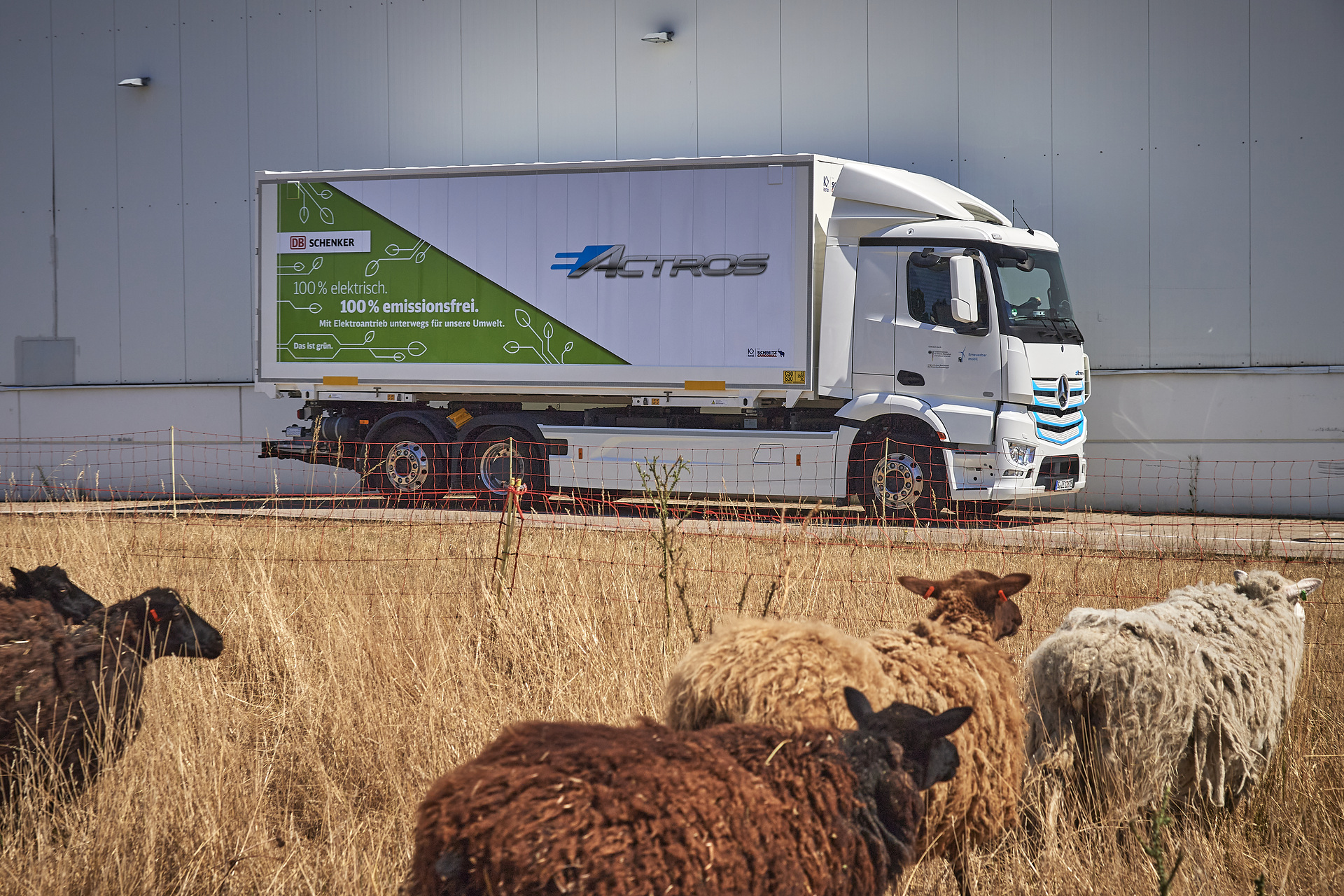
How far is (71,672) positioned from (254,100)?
14755 mm

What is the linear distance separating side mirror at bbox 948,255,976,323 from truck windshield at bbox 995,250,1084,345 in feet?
1.00

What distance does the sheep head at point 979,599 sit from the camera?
364cm

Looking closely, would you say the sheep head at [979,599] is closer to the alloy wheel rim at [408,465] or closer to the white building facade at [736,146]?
the alloy wheel rim at [408,465]

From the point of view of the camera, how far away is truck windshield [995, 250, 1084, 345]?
1065cm

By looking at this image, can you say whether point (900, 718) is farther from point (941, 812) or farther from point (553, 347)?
point (553, 347)

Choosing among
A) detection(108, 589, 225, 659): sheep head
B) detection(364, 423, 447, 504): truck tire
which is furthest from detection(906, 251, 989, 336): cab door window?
detection(108, 589, 225, 659): sheep head

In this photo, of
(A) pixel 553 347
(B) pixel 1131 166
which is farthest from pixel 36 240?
(B) pixel 1131 166

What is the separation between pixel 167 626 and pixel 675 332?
8214mm

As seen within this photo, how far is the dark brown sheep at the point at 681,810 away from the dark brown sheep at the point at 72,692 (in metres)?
2.03

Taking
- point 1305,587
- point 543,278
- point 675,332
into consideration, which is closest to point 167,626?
point 1305,587

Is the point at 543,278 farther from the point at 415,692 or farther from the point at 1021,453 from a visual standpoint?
the point at 415,692

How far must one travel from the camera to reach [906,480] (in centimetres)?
1099

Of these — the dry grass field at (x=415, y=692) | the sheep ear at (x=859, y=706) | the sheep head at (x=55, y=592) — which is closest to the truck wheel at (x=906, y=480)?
the dry grass field at (x=415, y=692)

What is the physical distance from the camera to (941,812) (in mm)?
2820
